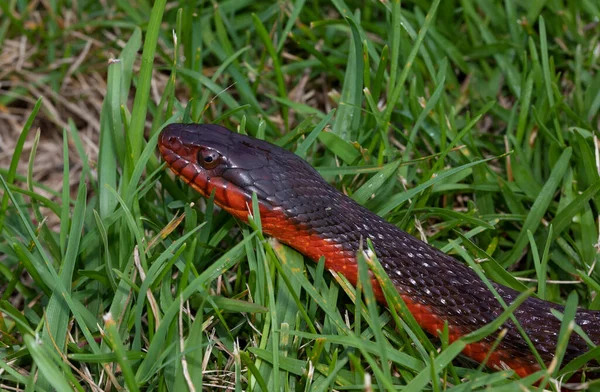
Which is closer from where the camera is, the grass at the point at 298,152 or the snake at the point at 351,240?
the grass at the point at 298,152

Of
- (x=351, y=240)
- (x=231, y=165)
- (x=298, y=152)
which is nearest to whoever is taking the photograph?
(x=351, y=240)

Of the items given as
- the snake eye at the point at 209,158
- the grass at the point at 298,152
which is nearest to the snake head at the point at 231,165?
the snake eye at the point at 209,158

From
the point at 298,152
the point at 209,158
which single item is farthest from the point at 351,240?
the point at 209,158

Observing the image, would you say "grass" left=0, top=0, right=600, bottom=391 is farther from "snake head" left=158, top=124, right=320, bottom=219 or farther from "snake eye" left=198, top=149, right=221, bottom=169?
"snake eye" left=198, top=149, right=221, bottom=169

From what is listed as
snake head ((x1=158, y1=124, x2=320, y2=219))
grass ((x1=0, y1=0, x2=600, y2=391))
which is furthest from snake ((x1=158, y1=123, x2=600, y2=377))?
grass ((x1=0, y1=0, x2=600, y2=391))

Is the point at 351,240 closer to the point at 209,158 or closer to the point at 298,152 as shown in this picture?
the point at 298,152

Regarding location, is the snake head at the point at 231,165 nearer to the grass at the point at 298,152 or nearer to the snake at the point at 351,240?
the snake at the point at 351,240

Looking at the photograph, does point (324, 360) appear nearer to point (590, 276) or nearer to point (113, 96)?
point (590, 276)
